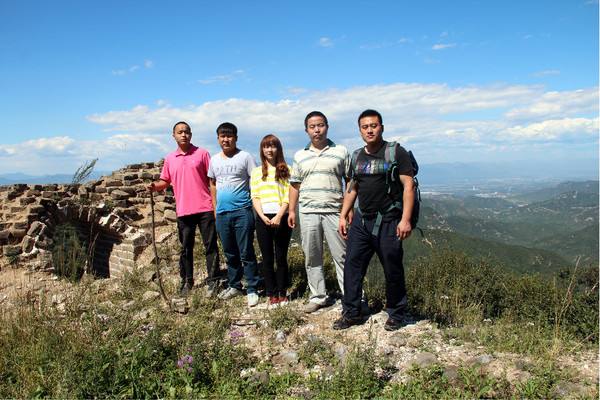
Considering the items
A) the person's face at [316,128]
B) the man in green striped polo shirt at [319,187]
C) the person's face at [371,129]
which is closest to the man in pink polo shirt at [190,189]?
the man in green striped polo shirt at [319,187]

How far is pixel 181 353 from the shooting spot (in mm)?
3453

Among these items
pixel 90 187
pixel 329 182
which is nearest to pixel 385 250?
pixel 329 182

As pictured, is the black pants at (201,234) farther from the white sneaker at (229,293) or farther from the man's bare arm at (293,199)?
the man's bare arm at (293,199)

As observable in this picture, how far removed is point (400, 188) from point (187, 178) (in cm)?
276

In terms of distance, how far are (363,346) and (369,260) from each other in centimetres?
84

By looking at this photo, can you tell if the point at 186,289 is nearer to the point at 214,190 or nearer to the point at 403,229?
the point at 214,190

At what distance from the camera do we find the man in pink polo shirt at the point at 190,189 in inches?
198

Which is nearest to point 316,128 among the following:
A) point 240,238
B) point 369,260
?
point 369,260

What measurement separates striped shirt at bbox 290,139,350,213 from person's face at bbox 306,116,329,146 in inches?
5.2

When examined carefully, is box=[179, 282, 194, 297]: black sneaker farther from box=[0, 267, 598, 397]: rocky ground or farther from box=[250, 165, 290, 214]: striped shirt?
box=[250, 165, 290, 214]: striped shirt

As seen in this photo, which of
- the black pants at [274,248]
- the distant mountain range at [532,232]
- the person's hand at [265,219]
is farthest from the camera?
the distant mountain range at [532,232]

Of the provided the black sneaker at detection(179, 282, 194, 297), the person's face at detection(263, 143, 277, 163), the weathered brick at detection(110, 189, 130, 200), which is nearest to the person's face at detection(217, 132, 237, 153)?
the person's face at detection(263, 143, 277, 163)

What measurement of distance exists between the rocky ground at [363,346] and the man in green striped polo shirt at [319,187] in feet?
2.02

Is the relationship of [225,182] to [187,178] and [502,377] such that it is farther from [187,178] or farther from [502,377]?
[502,377]
